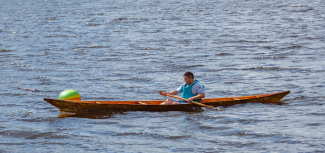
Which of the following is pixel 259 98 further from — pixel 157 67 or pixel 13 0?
pixel 13 0

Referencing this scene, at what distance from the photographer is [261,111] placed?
1364cm

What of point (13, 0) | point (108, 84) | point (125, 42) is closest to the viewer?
point (108, 84)

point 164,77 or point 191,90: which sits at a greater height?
point 164,77

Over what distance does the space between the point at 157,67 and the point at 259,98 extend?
7356 millimetres

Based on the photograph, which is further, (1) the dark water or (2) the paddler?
(2) the paddler

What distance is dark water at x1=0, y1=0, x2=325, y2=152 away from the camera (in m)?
11.2

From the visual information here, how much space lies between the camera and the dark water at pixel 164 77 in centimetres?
1123

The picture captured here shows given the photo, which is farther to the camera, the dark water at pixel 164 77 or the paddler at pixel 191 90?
the paddler at pixel 191 90

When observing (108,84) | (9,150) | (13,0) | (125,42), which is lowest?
(9,150)

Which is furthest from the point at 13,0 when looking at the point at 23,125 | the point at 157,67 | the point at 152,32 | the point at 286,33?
the point at 23,125

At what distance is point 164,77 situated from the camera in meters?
19.1

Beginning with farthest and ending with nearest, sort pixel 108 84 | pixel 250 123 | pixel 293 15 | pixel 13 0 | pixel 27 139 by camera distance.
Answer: pixel 13 0 → pixel 293 15 → pixel 108 84 → pixel 250 123 → pixel 27 139

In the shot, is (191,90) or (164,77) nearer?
(191,90)

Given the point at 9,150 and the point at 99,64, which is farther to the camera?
the point at 99,64
